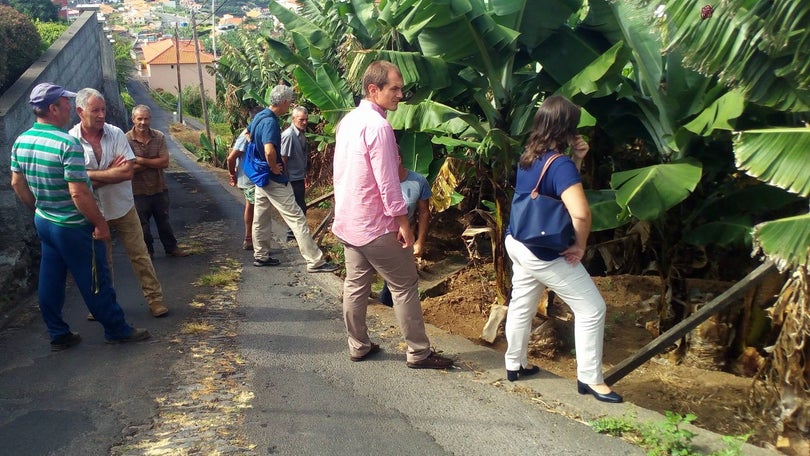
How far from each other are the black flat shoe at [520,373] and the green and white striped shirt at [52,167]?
3250mm

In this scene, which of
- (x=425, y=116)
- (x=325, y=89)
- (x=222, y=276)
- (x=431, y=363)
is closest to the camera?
(x=431, y=363)

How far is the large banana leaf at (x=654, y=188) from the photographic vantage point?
4570 millimetres

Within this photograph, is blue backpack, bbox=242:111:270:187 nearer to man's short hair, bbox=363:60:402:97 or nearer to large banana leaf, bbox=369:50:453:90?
large banana leaf, bbox=369:50:453:90

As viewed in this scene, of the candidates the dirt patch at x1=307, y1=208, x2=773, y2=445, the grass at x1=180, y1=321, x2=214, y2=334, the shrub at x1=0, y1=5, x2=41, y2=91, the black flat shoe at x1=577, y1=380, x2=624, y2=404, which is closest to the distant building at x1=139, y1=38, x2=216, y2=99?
the shrub at x1=0, y1=5, x2=41, y2=91

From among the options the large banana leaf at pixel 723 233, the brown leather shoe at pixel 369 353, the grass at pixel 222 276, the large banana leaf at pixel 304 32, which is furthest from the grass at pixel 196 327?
the large banana leaf at pixel 304 32

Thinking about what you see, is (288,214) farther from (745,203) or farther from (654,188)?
(745,203)

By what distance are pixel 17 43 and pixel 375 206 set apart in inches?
259

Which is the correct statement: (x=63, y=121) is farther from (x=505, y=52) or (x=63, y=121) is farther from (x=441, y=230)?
(x=441, y=230)

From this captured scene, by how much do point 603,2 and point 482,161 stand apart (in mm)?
1619

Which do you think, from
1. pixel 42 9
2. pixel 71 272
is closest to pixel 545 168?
pixel 71 272

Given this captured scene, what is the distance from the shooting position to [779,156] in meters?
3.80

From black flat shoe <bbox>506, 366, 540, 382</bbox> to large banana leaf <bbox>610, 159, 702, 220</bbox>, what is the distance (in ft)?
4.06

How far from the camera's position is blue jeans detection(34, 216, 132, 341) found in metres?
5.11

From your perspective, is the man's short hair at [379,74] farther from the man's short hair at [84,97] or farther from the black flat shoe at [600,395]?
the man's short hair at [84,97]
